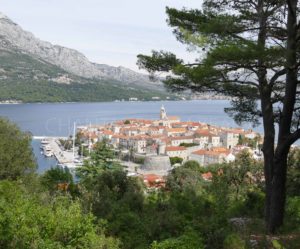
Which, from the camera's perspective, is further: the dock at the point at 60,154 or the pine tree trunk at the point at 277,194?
the dock at the point at 60,154

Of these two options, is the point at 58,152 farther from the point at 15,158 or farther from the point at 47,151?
the point at 15,158

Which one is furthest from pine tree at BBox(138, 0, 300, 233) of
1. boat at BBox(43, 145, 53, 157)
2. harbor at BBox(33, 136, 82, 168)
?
boat at BBox(43, 145, 53, 157)

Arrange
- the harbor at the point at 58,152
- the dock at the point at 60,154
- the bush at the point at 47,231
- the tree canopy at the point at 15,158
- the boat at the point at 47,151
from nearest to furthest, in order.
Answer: the bush at the point at 47,231 → the tree canopy at the point at 15,158 → the dock at the point at 60,154 → the harbor at the point at 58,152 → the boat at the point at 47,151

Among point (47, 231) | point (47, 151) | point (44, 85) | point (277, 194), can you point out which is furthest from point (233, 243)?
point (44, 85)

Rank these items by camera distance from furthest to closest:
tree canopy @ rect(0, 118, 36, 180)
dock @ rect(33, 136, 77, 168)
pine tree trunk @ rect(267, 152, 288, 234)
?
dock @ rect(33, 136, 77, 168), tree canopy @ rect(0, 118, 36, 180), pine tree trunk @ rect(267, 152, 288, 234)

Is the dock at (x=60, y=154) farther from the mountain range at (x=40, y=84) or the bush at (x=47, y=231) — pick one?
the mountain range at (x=40, y=84)

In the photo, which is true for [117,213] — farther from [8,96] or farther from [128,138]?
[8,96]

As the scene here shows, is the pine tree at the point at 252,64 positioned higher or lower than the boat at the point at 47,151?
higher

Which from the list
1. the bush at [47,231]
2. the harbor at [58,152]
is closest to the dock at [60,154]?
the harbor at [58,152]

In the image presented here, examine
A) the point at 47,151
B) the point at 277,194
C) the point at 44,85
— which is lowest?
the point at 47,151

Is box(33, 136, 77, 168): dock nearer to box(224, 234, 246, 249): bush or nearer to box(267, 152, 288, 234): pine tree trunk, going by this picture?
box(267, 152, 288, 234): pine tree trunk

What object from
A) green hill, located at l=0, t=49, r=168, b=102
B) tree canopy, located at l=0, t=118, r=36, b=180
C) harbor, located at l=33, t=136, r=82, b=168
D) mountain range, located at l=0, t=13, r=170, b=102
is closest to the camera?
tree canopy, located at l=0, t=118, r=36, b=180

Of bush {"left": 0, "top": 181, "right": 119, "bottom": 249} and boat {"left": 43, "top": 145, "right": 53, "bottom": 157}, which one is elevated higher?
bush {"left": 0, "top": 181, "right": 119, "bottom": 249}

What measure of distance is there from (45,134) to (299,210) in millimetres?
83606
